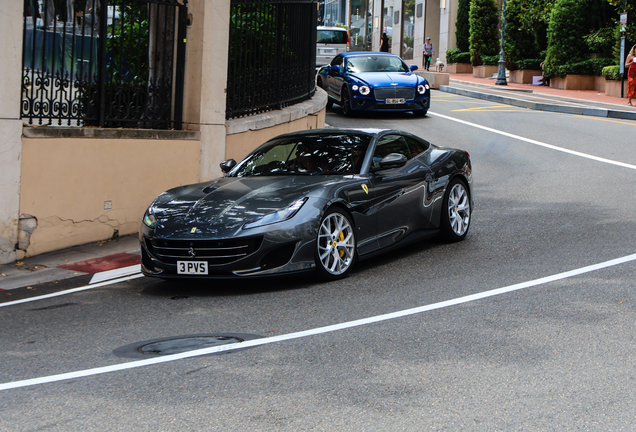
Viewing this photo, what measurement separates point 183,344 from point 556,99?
24.2 metres

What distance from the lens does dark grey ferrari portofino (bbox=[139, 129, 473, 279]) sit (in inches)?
274

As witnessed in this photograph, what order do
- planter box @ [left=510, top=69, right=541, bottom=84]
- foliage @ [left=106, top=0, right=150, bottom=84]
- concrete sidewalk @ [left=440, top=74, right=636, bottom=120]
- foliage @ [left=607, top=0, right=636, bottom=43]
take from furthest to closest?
planter box @ [left=510, top=69, right=541, bottom=84] < foliage @ [left=607, top=0, right=636, bottom=43] < concrete sidewalk @ [left=440, top=74, right=636, bottom=120] < foliage @ [left=106, top=0, right=150, bottom=84]

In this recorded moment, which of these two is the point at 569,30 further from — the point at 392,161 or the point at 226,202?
the point at 226,202

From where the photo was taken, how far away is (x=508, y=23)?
1459 inches

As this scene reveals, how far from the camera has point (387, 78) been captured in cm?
2134

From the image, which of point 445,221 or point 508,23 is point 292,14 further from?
point 508,23

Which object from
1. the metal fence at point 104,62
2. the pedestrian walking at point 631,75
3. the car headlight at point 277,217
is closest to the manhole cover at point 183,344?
the car headlight at point 277,217

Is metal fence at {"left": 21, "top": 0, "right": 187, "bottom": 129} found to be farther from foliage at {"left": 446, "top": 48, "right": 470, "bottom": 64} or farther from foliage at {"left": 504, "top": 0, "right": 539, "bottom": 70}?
foliage at {"left": 446, "top": 48, "right": 470, "bottom": 64}

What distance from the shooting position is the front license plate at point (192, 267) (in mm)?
6961

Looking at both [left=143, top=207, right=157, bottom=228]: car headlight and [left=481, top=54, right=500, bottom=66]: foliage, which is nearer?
[left=143, top=207, right=157, bottom=228]: car headlight

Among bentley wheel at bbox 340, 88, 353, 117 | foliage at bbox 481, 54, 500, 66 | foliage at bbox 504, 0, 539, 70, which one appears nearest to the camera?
bentley wheel at bbox 340, 88, 353, 117

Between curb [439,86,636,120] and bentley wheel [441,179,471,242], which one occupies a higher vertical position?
curb [439,86,636,120]

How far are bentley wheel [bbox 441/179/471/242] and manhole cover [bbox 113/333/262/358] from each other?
380cm

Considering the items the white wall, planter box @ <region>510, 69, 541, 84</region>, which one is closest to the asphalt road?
the white wall
